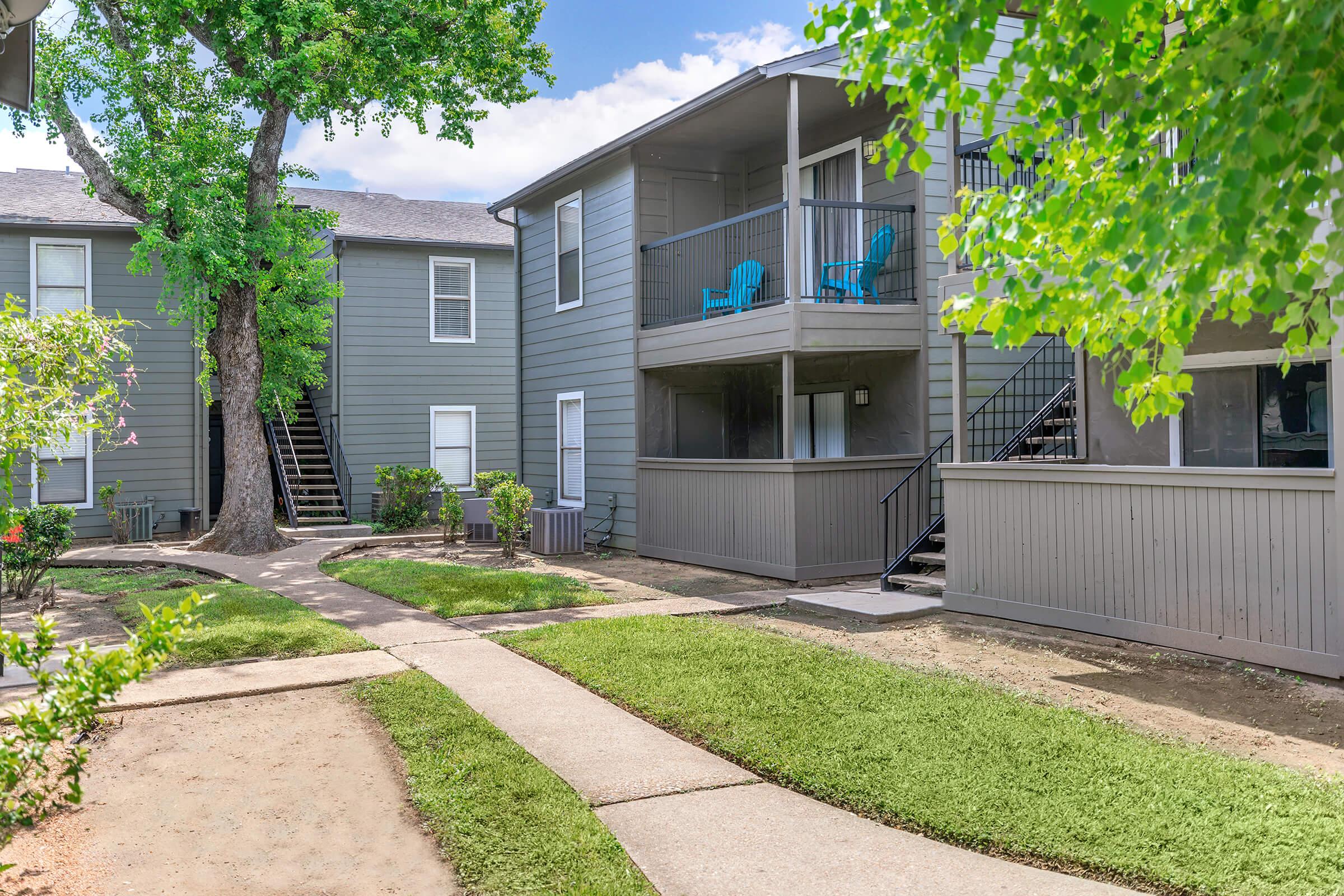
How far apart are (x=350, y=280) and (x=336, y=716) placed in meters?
15.1

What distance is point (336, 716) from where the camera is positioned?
6117mm

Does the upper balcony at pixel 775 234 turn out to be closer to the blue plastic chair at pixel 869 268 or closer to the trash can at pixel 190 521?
the blue plastic chair at pixel 869 268

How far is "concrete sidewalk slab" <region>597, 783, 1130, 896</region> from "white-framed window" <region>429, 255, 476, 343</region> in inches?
679

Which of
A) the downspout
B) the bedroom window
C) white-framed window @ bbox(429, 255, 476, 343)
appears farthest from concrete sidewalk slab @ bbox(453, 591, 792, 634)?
white-framed window @ bbox(429, 255, 476, 343)

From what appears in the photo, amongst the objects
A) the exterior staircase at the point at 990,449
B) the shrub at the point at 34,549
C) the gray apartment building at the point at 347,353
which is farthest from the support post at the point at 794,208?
the gray apartment building at the point at 347,353

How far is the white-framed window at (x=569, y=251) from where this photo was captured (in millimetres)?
16078

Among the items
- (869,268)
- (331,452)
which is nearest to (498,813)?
(869,268)

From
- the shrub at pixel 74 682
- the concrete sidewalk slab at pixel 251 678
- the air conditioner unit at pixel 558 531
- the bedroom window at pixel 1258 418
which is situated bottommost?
the concrete sidewalk slab at pixel 251 678

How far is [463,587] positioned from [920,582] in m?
4.78

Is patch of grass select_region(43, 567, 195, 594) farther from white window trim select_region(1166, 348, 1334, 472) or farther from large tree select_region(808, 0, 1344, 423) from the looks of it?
large tree select_region(808, 0, 1344, 423)

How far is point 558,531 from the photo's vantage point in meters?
14.8

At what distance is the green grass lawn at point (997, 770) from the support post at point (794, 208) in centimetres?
523

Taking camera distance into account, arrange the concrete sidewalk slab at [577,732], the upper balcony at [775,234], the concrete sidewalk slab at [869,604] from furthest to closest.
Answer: the upper balcony at [775,234] < the concrete sidewalk slab at [869,604] < the concrete sidewalk slab at [577,732]

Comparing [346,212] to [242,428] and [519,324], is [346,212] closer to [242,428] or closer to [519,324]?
[519,324]
